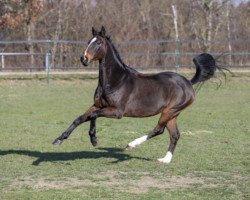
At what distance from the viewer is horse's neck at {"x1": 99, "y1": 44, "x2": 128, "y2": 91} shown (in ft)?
29.3

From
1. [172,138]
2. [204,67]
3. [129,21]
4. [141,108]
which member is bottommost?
[172,138]

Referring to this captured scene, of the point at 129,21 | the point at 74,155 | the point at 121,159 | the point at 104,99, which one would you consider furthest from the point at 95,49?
the point at 129,21

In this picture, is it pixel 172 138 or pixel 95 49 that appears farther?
pixel 172 138

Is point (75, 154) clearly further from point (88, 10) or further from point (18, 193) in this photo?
point (88, 10)

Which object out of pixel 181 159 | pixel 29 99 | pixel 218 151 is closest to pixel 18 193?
pixel 181 159

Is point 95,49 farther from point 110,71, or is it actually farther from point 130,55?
point 130,55

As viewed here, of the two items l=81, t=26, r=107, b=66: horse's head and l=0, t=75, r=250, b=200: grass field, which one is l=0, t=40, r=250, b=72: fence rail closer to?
l=0, t=75, r=250, b=200: grass field

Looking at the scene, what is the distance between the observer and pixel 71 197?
22.5 ft

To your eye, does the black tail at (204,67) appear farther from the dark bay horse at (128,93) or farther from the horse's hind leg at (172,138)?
the horse's hind leg at (172,138)

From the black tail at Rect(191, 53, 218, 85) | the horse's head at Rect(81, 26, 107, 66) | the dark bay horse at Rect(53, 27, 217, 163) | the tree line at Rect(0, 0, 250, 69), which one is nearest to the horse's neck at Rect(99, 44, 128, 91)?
the dark bay horse at Rect(53, 27, 217, 163)

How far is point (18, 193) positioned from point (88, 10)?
27141mm

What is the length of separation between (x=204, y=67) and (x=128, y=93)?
1.79 metres

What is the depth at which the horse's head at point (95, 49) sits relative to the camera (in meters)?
8.70

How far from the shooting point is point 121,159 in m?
9.48
